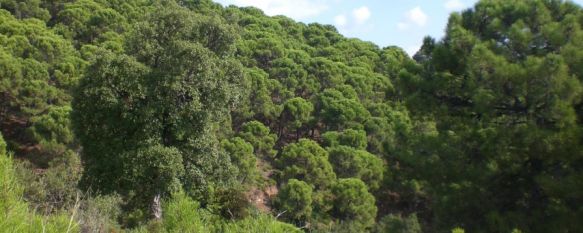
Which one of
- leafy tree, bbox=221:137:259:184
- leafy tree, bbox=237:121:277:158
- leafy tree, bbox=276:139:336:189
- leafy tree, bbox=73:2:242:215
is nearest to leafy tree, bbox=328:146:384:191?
leafy tree, bbox=276:139:336:189

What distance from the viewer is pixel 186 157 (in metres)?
11.8

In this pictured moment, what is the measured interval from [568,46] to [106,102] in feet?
28.0

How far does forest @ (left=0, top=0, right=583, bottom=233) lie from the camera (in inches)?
263

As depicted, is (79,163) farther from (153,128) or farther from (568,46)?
(568,46)

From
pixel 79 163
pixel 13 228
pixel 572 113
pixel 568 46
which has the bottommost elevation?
pixel 79 163

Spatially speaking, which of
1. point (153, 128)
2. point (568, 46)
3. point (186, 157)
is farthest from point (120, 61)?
point (568, 46)

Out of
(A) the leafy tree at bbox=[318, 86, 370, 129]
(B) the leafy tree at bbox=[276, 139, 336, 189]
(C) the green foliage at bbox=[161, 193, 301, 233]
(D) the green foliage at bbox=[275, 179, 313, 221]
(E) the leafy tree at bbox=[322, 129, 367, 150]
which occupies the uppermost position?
(C) the green foliage at bbox=[161, 193, 301, 233]

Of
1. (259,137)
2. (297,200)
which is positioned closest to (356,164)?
(297,200)

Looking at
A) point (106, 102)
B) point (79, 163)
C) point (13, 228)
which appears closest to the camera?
point (13, 228)

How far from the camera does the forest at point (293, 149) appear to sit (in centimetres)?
669

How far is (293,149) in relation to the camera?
931 inches

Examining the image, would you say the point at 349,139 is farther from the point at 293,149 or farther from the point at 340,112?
the point at 293,149

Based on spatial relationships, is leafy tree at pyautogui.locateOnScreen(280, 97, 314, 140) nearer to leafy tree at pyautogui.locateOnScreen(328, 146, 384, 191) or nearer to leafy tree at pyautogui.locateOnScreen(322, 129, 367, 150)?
leafy tree at pyautogui.locateOnScreen(322, 129, 367, 150)

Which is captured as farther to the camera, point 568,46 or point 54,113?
point 54,113
